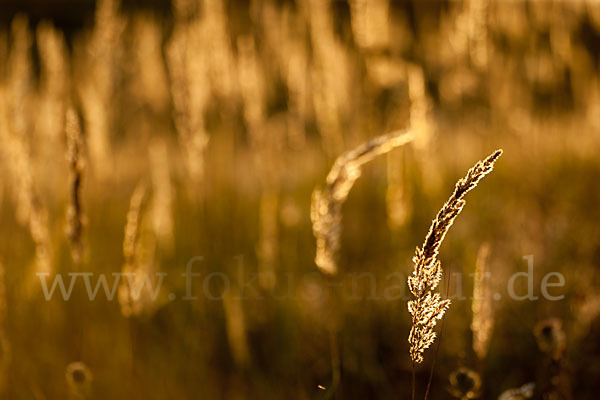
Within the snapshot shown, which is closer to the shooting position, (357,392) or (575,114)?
(357,392)

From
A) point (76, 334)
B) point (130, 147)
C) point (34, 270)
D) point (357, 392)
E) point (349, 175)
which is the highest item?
point (130, 147)

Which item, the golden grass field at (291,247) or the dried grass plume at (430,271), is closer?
the dried grass plume at (430,271)

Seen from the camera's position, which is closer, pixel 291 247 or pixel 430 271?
pixel 430 271

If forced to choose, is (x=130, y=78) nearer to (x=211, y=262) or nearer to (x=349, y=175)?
(x=211, y=262)

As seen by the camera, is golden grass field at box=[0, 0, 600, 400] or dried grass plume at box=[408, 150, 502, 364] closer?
dried grass plume at box=[408, 150, 502, 364]

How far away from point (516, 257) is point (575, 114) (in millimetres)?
4160

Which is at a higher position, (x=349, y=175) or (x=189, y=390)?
(x=349, y=175)

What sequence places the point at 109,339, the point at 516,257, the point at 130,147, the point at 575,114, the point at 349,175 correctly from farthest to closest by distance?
1. the point at 575,114
2. the point at 130,147
3. the point at 516,257
4. the point at 109,339
5. the point at 349,175

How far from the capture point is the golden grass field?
1.20 metres

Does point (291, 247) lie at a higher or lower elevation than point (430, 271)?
lower

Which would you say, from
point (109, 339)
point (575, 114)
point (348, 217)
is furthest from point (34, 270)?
point (575, 114)

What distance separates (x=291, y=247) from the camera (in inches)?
104

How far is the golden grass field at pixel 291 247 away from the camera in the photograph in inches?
47.4

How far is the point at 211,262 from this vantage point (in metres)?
2.29
